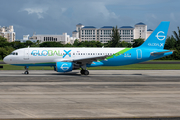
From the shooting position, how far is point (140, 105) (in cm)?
1488

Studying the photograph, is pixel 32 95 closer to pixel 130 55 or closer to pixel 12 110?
pixel 12 110

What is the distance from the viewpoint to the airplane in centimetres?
3481

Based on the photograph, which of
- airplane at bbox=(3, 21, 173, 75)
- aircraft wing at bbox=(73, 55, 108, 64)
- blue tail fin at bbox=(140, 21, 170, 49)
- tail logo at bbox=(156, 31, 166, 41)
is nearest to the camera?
aircraft wing at bbox=(73, 55, 108, 64)

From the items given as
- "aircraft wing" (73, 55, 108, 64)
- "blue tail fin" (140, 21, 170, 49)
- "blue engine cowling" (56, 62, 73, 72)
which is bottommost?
"blue engine cowling" (56, 62, 73, 72)

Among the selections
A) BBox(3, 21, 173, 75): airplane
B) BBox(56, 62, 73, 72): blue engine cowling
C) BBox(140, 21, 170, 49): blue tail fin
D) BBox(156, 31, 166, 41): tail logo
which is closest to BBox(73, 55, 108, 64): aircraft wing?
BBox(3, 21, 173, 75): airplane

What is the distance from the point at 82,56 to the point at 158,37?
11.8 metres

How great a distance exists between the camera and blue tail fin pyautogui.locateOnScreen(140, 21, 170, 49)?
126ft

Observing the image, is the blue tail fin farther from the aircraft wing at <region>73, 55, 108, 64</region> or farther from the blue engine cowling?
the blue engine cowling

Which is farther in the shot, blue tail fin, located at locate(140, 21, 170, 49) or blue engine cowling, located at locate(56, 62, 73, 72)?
blue tail fin, located at locate(140, 21, 170, 49)

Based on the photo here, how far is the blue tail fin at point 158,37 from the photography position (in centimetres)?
3834

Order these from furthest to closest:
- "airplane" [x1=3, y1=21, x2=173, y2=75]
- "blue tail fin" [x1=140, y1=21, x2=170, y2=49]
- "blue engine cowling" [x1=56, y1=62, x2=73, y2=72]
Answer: "blue tail fin" [x1=140, y1=21, x2=170, y2=49]
"airplane" [x1=3, y1=21, x2=173, y2=75]
"blue engine cowling" [x1=56, y1=62, x2=73, y2=72]

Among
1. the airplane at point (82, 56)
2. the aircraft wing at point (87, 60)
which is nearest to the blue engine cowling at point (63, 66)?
the airplane at point (82, 56)

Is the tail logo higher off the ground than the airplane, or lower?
higher

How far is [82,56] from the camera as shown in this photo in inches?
1457
